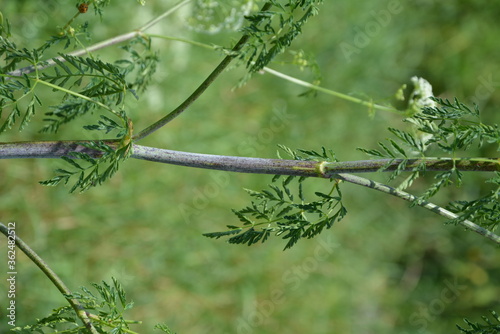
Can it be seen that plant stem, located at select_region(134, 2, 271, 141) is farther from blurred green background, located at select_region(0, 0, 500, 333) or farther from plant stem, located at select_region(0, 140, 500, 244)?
blurred green background, located at select_region(0, 0, 500, 333)

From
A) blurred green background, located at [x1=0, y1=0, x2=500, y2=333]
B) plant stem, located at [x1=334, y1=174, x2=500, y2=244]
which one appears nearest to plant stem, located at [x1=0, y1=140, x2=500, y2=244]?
plant stem, located at [x1=334, y1=174, x2=500, y2=244]

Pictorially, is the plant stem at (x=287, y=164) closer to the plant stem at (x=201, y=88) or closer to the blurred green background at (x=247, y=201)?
the plant stem at (x=201, y=88)

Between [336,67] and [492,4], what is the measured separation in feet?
3.91

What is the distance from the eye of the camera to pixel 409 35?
4.11m

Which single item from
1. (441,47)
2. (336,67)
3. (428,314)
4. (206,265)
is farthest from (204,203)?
(441,47)

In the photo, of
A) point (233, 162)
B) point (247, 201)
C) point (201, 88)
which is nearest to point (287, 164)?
point (233, 162)

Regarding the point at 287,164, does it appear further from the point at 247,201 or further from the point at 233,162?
the point at 247,201

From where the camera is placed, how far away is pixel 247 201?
349 cm

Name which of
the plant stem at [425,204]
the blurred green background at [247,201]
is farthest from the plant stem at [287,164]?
the blurred green background at [247,201]

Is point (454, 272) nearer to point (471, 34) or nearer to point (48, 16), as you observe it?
point (471, 34)

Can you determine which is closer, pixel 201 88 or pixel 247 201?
pixel 201 88

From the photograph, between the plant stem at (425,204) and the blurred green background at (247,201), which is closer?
the plant stem at (425,204)

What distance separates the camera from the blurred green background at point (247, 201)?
2941 millimetres

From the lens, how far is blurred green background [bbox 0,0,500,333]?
294 cm
